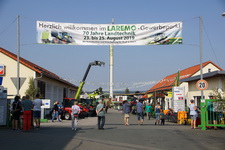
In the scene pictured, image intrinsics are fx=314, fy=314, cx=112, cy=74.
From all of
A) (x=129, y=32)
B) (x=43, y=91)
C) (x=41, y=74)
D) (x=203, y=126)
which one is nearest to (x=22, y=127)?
(x=129, y=32)

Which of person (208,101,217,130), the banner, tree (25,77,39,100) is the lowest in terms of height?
person (208,101,217,130)

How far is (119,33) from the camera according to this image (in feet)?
59.1

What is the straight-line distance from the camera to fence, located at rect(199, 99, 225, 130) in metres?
16.7

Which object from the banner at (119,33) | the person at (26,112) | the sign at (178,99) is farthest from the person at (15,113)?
the sign at (178,99)

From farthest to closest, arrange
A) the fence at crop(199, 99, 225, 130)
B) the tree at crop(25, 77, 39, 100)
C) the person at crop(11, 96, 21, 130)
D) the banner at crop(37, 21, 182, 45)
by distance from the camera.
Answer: the tree at crop(25, 77, 39, 100) < the banner at crop(37, 21, 182, 45) < the fence at crop(199, 99, 225, 130) < the person at crop(11, 96, 21, 130)

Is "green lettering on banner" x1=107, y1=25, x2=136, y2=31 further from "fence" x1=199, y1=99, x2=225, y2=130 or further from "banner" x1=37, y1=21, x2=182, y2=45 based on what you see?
"fence" x1=199, y1=99, x2=225, y2=130

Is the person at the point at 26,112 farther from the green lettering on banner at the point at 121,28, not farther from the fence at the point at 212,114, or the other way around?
the fence at the point at 212,114

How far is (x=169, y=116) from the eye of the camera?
1023 inches

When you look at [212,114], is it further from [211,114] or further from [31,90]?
[31,90]

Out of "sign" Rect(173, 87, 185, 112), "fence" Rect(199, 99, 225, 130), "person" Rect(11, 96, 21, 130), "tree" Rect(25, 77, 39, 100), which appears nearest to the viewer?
"person" Rect(11, 96, 21, 130)

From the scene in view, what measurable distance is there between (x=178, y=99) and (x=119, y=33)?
28.0 ft

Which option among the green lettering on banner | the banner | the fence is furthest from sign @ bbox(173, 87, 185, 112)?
the green lettering on banner

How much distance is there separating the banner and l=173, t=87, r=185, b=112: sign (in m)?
6.84

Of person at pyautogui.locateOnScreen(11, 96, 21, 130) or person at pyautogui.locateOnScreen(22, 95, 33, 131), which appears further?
person at pyautogui.locateOnScreen(11, 96, 21, 130)
